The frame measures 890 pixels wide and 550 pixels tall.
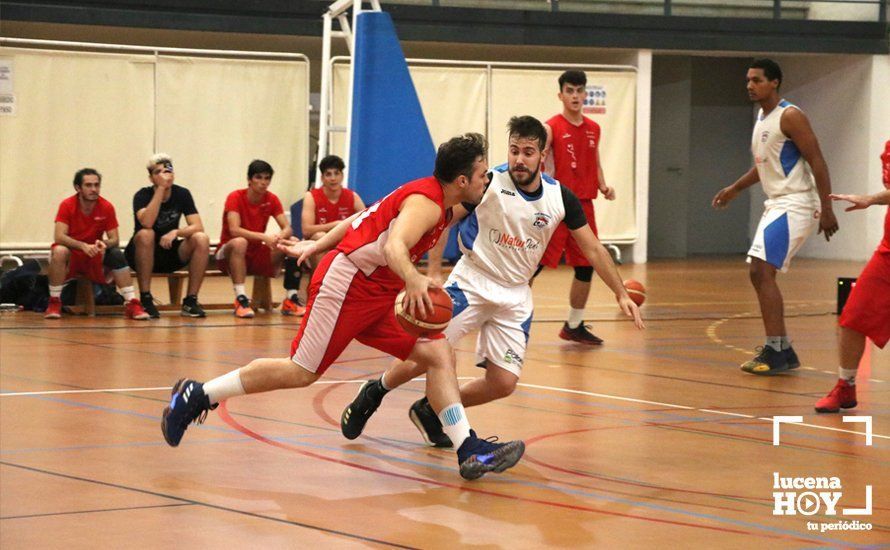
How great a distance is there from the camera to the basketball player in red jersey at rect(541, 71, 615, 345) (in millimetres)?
9328

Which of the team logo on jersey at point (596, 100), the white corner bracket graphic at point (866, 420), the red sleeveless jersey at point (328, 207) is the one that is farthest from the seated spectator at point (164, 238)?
the team logo on jersey at point (596, 100)

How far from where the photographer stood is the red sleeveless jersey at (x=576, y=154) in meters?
9.57

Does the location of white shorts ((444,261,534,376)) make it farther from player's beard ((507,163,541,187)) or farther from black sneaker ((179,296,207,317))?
black sneaker ((179,296,207,317))

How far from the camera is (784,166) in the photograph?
26.0 ft

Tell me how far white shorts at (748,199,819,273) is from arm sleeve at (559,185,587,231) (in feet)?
7.73

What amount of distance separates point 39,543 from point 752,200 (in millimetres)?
21272

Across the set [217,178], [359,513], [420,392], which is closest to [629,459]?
[359,513]

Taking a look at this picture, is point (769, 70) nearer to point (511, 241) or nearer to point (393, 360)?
point (511, 241)

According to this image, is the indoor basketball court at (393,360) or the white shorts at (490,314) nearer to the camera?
the indoor basketball court at (393,360)

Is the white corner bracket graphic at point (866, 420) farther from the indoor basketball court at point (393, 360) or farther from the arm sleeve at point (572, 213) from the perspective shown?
the arm sleeve at point (572, 213)

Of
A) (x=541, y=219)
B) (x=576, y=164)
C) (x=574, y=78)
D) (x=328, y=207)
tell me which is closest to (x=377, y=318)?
(x=541, y=219)

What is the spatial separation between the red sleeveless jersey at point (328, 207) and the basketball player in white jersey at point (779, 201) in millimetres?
4474

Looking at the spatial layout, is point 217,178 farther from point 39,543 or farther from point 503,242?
point 39,543

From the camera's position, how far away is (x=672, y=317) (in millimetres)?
11383
